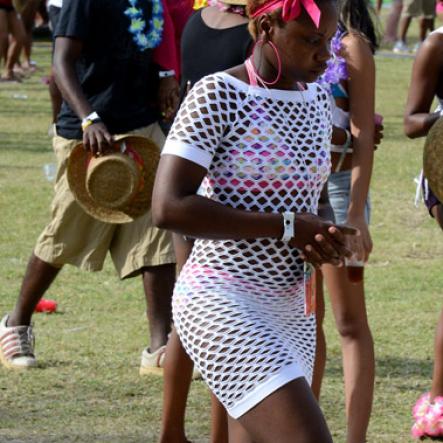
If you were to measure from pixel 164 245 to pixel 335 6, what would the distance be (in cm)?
274

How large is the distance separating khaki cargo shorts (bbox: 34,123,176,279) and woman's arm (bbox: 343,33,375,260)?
1.66 m

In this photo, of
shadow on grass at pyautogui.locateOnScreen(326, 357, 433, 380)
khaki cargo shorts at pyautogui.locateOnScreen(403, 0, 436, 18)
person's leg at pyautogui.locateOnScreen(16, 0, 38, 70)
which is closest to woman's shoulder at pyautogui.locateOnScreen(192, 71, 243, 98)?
shadow on grass at pyautogui.locateOnScreen(326, 357, 433, 380)

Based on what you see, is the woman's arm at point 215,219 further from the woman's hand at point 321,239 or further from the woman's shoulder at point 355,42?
the woman's shoulder at point 355,42

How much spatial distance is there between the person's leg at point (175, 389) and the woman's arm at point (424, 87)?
1298 mm

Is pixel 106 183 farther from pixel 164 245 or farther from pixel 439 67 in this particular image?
pixel 439 67

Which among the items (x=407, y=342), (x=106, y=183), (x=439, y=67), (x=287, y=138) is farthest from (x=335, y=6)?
(x=407, y=342)

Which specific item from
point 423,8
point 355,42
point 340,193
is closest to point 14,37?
point 423,8

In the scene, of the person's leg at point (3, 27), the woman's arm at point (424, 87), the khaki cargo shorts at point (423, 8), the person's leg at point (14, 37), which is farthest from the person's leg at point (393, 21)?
the woman's arm at point (424, 87)

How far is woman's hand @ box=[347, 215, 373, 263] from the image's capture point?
375 centimetres

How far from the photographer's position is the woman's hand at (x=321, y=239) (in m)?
3.53

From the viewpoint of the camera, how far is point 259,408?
3459mm

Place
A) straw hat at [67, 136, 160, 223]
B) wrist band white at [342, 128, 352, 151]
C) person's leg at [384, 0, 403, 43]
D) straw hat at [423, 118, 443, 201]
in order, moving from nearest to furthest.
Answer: straw hat at [423, 118, 443, 201] < wrist band white at [342, 128, 352, 151] < straw hat at [67, 136, 160, 223] < person's leg at [384, 0, 403, 43]

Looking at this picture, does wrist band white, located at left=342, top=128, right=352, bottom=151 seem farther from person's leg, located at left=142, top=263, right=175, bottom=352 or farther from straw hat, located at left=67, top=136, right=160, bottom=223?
person's leg, located at left=142, top=263, right=175, bottom=352

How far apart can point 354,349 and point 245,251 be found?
1.46 m
